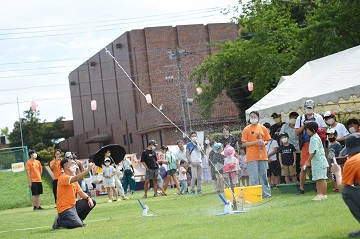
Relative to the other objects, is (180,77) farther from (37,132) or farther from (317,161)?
(317,161)

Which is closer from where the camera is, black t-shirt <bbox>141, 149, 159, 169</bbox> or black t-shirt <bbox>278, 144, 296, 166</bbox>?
black t-shirt <bbox>278, 144, 296, 166</bbox>

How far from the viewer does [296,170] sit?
2050 cm

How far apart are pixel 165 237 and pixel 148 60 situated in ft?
177

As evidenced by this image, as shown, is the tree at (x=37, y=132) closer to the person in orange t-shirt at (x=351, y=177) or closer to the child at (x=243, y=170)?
the child at (x=243, y=170)

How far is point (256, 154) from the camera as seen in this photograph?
1784 cm

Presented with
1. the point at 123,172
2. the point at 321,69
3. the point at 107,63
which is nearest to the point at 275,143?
the point at 321,69

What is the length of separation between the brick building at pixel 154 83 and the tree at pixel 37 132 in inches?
536

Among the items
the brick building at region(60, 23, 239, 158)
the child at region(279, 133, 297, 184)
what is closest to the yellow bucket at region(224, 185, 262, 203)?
the child at region(279, 133, 297, 184)

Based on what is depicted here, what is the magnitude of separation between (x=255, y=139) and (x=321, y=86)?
3091 mm

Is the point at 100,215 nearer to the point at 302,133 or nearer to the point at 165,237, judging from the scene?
the point at 302,133

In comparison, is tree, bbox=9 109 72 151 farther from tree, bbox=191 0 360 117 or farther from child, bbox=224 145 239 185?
child, bbox=224 145 239 185

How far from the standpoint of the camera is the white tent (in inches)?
725

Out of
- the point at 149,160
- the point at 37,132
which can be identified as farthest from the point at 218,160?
the point at 37,132

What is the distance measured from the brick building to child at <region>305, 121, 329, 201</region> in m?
42.7
